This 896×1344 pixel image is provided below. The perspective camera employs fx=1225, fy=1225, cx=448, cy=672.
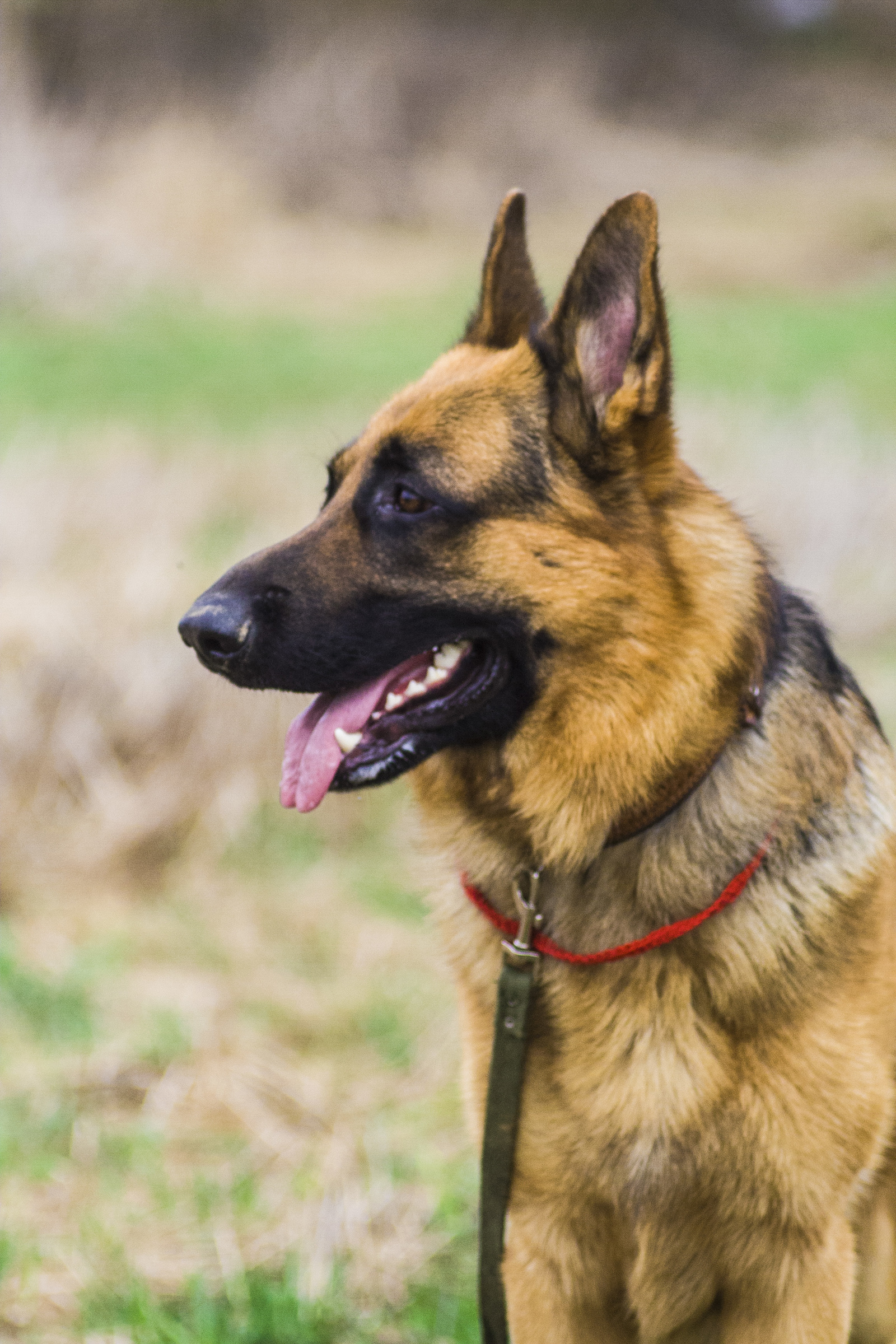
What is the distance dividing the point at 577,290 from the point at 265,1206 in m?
2.51

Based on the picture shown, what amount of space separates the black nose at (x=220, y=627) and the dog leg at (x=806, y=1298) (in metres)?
1.50

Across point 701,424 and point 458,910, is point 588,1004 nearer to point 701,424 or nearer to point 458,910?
point 458,910

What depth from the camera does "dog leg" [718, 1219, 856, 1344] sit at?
2.24 meters

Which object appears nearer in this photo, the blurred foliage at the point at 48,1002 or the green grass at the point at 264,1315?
the green grass at the point at 264,1315

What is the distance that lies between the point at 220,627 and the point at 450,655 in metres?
0.44

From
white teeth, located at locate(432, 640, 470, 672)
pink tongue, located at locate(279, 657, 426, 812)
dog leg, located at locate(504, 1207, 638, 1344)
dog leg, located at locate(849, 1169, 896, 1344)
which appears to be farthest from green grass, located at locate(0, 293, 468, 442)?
dog leg, located at locate(849, 1169, 896, 1344)

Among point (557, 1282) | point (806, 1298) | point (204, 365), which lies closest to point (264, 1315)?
point (557, 1282)

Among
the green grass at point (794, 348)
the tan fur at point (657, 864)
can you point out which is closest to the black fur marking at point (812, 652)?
the tan fur at point (657, 864)

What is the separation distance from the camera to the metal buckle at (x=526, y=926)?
2.31m

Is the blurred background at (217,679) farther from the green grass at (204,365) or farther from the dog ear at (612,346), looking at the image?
the dog ear at (612,346)

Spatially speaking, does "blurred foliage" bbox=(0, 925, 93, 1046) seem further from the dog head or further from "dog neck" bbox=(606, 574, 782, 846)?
"dog neck" bbox=(606, 574, 782, 846)

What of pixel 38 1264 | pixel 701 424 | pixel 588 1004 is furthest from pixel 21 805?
pixel 701 424

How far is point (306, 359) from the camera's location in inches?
577

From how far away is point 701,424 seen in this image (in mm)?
9266
